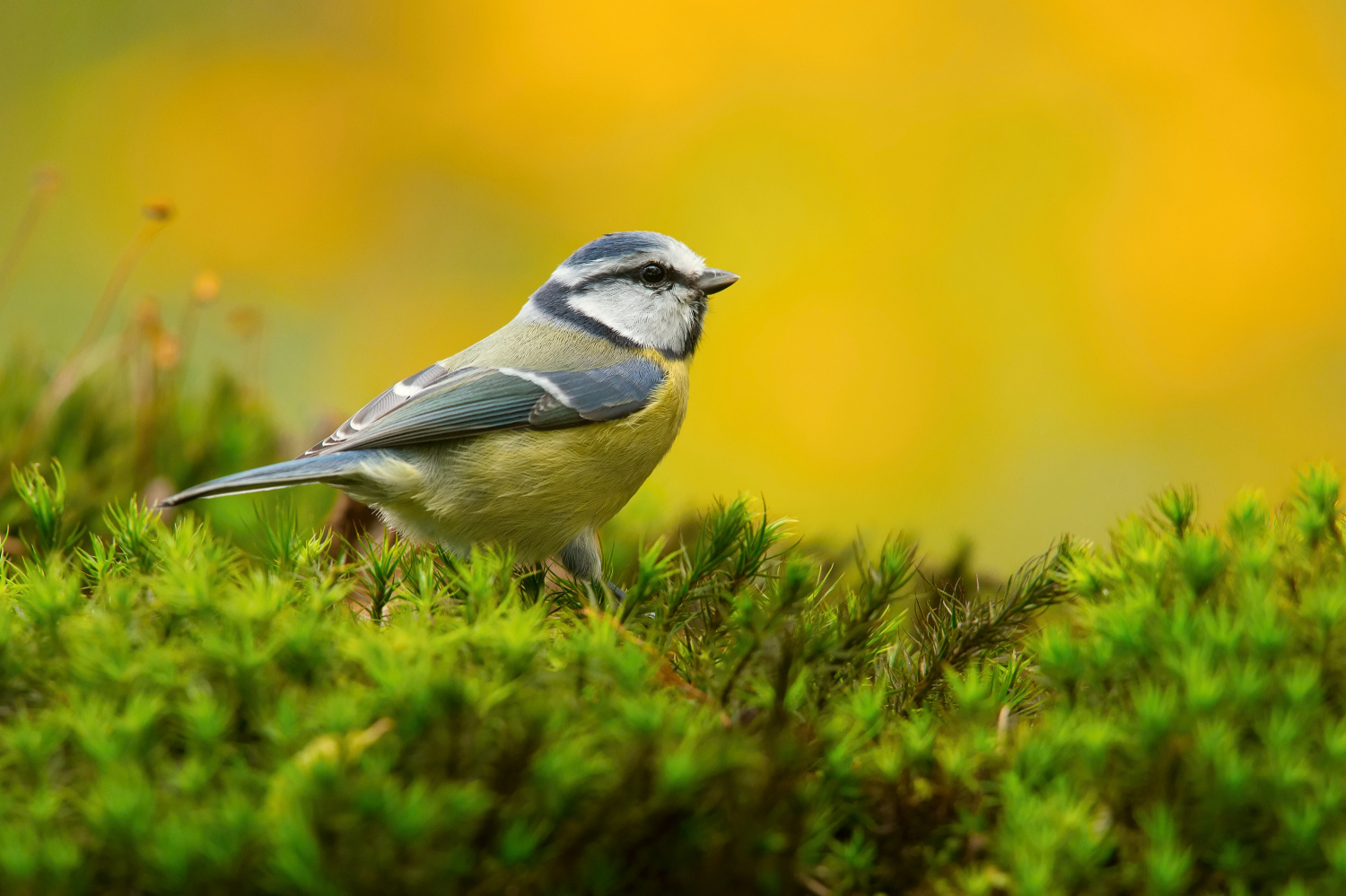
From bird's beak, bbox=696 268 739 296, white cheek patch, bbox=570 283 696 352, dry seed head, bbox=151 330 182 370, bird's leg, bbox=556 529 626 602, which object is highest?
bird's beak, bbox=696 268 739 296

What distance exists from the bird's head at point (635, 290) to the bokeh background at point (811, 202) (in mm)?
1853

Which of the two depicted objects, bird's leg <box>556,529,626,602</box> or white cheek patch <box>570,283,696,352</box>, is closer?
bird's leg <box>556,529,626,602</box>

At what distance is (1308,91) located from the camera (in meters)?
4.29

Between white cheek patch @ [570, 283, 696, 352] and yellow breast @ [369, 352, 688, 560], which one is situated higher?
white cheek patch @ [570, 283, 696, 352]

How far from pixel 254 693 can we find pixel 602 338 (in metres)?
1.53

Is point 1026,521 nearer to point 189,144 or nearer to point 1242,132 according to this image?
point 1242,132

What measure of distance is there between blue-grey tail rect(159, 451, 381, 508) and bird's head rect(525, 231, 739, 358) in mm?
668

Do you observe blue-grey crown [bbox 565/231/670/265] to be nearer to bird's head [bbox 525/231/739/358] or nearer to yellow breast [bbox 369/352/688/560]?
bird's head [bbox 525/231/739/358]

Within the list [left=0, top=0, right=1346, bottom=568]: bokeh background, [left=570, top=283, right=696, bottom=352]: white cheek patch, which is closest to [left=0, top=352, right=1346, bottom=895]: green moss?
[left=570, top=283, right=696, bottom=352]: white cheek patch

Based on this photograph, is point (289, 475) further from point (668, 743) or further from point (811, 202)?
point (811, 202)

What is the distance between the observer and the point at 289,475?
1.72 meters

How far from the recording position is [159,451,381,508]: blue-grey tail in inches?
63.7

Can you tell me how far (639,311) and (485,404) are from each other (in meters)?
0.52

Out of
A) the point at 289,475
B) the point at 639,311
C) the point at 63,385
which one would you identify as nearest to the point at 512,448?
the point at 289,475
